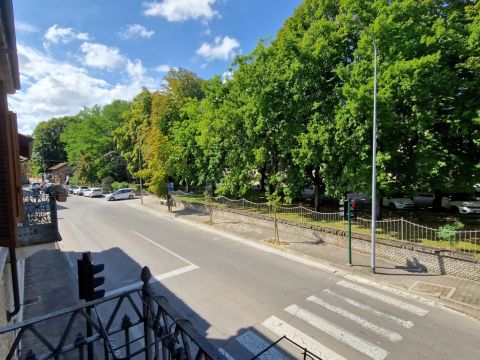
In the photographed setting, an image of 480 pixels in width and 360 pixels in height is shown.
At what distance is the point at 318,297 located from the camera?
1010 cm

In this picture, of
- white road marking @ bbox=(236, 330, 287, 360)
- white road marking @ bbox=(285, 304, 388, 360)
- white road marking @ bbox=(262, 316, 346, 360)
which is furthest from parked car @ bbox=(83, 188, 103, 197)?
white road marking @ bbox=(236, 330, 287, 360)

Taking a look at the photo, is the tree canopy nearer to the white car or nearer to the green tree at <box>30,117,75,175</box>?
A: the white car

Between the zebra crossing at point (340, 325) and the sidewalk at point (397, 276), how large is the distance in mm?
619

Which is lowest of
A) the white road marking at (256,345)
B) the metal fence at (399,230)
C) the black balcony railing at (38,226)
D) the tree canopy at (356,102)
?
the white road marking at (256,345)

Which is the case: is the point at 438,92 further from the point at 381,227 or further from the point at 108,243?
the point at 108,243

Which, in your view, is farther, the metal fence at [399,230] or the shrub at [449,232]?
the metal fence at [399,230]

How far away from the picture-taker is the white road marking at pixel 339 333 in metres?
7.23

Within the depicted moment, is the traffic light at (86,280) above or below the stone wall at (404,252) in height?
above

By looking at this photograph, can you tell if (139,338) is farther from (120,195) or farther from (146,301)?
(120,195)

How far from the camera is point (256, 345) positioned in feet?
24.9

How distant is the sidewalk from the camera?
376 inches

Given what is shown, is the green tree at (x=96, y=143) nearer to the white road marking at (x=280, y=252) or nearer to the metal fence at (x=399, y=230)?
the white road marking at (x=280, y=252)

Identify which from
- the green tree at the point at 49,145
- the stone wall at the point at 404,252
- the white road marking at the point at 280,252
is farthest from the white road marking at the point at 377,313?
the green tree at the point at 49,145

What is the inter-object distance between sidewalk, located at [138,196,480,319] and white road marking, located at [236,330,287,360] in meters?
5.92
